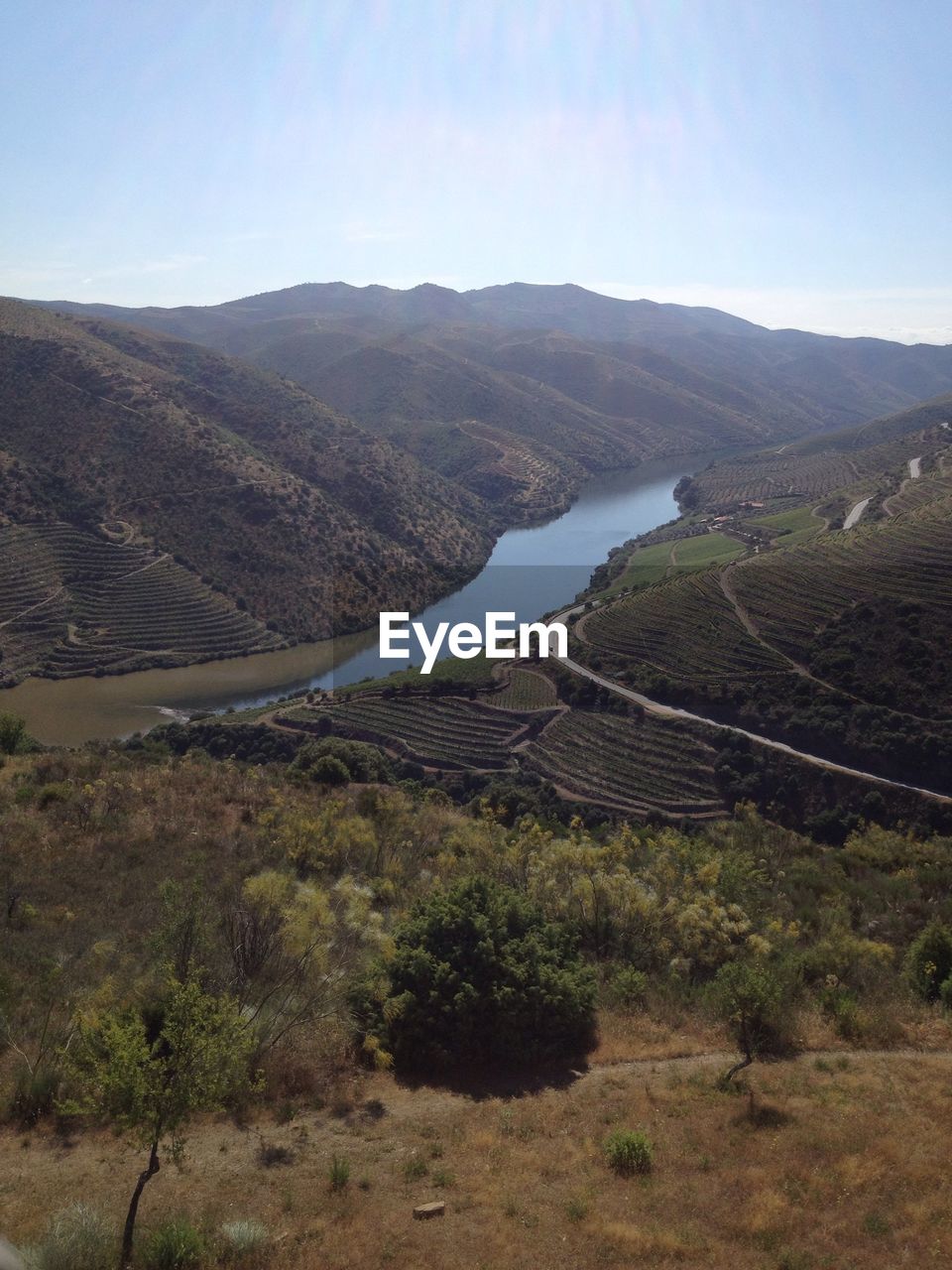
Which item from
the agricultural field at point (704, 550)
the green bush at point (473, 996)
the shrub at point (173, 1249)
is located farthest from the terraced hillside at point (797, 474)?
the shrub at point (173, 1249)

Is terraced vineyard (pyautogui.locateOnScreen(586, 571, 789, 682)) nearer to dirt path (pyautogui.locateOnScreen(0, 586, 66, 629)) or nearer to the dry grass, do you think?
the dry grass

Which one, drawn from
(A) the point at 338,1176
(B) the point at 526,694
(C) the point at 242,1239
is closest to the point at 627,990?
(A) the point at 338,1176

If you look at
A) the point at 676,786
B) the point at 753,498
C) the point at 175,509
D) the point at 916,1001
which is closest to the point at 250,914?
the point at 916,1001

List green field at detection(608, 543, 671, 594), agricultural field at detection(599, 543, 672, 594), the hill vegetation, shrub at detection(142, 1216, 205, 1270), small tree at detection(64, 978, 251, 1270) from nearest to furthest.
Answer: shrub at detection(142, 1216, 205, 1270), small tree at detection(64, 978, 251, 1270), the hill vegetation, agricultural field at detection(599, 543, 672, 594), green field at detection(608, 543, 671, 594)

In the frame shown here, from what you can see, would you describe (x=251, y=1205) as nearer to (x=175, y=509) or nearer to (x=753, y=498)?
(x=175, y=509)

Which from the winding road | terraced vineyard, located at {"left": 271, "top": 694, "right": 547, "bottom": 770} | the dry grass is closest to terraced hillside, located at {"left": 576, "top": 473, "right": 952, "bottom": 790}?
the winding road
